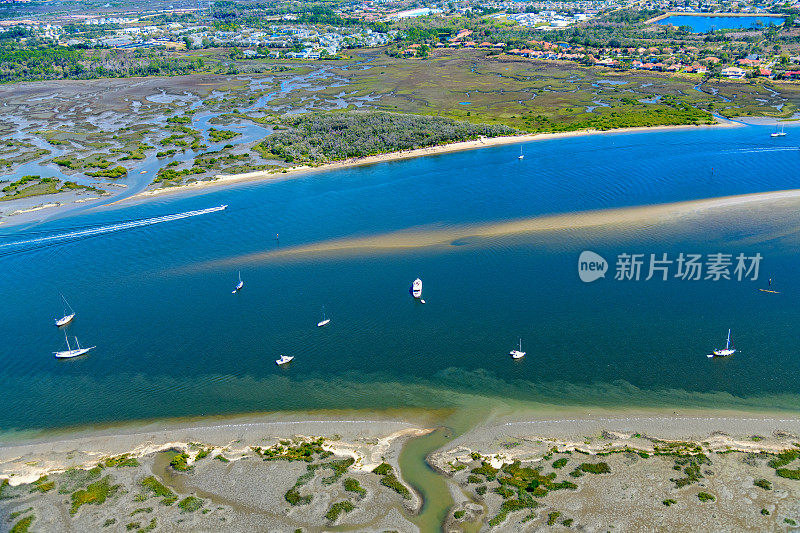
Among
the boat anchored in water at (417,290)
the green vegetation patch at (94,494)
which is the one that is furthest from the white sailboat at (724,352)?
the green vegetation patch at (94,494)

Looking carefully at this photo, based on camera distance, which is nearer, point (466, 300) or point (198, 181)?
point (466, 300)

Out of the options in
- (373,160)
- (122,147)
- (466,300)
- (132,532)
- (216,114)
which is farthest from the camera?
(216,114)

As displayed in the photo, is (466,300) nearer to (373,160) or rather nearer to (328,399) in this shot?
(328,399)

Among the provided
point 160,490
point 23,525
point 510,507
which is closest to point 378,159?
point 160,490

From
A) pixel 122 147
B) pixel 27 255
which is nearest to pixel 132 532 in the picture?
pixel 27 255

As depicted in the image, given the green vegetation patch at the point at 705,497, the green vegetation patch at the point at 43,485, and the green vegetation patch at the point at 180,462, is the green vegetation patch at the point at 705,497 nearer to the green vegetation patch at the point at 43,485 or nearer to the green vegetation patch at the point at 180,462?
the green vegetation patch at the point at 180,462

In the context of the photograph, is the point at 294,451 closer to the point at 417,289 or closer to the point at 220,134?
the point at 417,289

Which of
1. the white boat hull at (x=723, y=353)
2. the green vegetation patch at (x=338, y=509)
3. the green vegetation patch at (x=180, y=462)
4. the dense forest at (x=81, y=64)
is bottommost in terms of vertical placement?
the green vegetation patch at (x=338, y=509)
